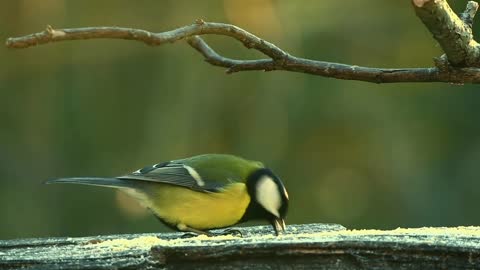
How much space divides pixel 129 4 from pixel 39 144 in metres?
1.13

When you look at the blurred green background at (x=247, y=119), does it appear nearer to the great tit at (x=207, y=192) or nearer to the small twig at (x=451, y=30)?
the great tit at (x=207, y=192)

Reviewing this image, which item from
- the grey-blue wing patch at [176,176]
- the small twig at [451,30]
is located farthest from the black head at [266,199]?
the small twig at [451,30]

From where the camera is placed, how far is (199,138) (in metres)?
6.67

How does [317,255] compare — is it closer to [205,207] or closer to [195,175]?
[205,207]

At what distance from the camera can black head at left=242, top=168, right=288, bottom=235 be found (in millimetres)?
2900

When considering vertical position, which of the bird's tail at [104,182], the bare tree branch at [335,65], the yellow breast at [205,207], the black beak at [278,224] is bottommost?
the black beak at [278,224]

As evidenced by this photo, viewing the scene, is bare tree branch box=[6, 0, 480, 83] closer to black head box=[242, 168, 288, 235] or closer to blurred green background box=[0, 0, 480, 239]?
black head box=[242, 168, 288, 235]

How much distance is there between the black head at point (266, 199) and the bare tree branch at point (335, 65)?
909 millimetres

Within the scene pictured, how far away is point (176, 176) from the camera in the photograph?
3.05 meters

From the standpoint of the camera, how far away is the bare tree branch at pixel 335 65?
138cm

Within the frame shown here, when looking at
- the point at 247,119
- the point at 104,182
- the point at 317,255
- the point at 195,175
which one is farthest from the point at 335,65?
the point at 247,119

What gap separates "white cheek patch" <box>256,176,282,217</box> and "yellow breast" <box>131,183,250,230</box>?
0.04m

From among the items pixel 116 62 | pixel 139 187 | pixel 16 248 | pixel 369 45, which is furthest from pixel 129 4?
pixel 16 248

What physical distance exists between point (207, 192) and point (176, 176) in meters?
0.14
